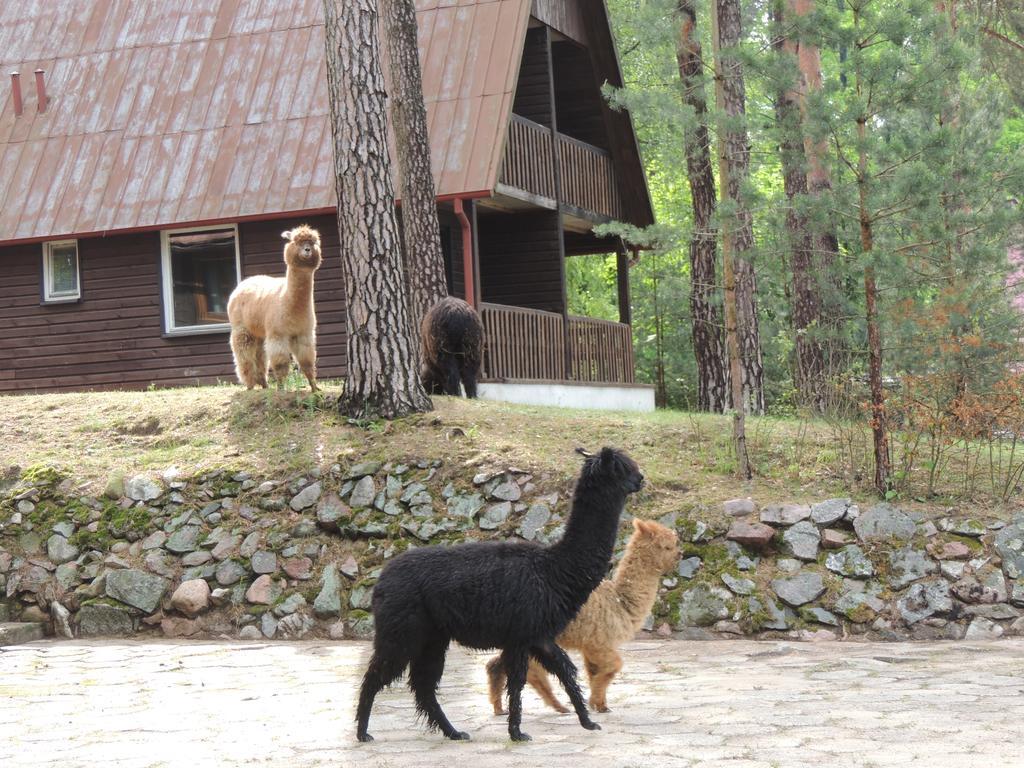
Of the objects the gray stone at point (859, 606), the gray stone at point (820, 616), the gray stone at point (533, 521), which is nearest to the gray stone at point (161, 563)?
the gray stone at point (533, 521)

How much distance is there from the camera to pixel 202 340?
20.2 meters

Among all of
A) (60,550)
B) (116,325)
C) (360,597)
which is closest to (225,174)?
(116,325)

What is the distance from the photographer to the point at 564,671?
21.2ft

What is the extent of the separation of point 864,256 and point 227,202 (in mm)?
11183

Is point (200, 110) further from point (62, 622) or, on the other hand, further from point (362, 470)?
point (62, 622)

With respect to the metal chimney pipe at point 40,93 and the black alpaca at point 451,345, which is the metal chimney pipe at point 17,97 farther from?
the black alpaca at point 451,345

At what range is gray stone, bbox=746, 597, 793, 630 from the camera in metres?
9.92

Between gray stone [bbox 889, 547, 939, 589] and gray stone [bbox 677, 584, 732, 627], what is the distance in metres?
1.27

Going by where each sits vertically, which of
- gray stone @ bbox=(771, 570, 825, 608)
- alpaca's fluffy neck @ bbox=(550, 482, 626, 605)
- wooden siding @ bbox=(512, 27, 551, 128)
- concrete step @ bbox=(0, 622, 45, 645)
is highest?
wooden siding @ bbox=(512, 27, 551, 128)

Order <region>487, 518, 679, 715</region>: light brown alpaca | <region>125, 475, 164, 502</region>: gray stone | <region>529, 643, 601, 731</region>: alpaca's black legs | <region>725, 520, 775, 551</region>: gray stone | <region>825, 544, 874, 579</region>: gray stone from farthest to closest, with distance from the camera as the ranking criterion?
<region>125, 475, 164, 502</region>: gray stone → <region>725, 520, 775, 551</region>: gray stone → <region>825, 544, 874, 579</region>: gray stone → <region>487, 518, 679, 715</region>: light brown alpaca → <region>529, 643, 601, 731</region>: alpaca's black legs

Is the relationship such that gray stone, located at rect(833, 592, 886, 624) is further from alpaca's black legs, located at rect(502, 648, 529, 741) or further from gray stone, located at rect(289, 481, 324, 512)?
gray stone, located at rect(289, 481, 324, 512)

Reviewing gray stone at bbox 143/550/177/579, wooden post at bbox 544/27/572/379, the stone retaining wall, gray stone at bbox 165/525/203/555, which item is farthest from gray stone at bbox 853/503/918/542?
wooden post at bbox 544/27/572/379

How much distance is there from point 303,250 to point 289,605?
385 centimetres

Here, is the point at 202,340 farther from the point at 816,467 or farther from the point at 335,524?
the point at 816,467
